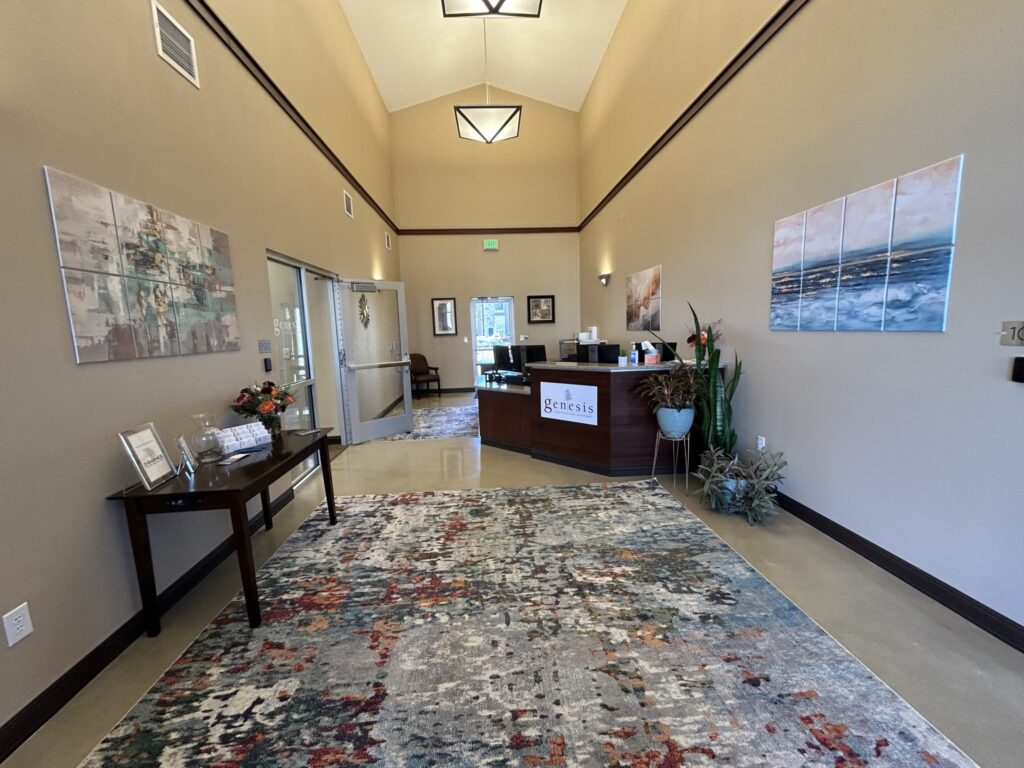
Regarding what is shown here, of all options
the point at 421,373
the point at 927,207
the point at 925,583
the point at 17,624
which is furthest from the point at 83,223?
the point at 421,373

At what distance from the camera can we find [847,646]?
1806 mm

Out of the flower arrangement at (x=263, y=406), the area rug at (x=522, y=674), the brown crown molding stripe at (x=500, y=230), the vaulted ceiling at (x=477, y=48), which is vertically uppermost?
the vaulted ceiling at (x=477, y=48)

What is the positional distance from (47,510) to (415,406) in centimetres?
648

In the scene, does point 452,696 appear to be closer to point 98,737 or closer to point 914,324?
point 98,737

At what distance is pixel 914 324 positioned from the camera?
6.97 ft

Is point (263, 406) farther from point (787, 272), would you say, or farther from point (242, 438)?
point (787, 272)

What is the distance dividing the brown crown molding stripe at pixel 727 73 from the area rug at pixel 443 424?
425 cm

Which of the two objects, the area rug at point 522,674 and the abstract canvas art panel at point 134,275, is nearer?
the area rug at point 522,674

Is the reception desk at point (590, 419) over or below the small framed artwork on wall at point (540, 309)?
below

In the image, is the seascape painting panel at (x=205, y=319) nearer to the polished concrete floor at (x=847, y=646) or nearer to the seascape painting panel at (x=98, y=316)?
the seascape painting panel at (x=98, y=316)

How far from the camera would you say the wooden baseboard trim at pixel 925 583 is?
1802mm

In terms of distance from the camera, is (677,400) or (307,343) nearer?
(677,400)

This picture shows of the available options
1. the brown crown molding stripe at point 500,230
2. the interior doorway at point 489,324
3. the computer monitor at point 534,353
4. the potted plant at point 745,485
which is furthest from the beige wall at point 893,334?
the interior doorway at point 489,324

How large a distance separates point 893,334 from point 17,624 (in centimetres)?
407
